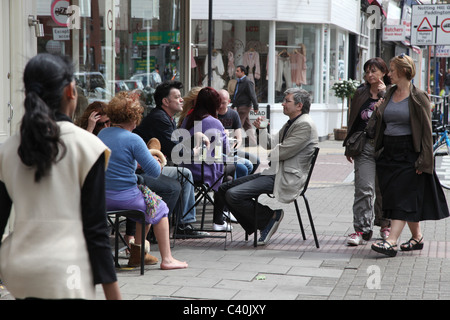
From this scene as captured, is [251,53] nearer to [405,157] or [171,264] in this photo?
[405,157]

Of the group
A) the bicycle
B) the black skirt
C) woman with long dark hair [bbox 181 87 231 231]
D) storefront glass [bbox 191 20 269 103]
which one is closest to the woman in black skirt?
the black skirt

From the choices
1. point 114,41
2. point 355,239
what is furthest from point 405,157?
point 114,41

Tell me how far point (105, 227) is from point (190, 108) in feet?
19.3

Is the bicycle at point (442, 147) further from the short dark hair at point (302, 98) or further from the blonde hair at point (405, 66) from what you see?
the blonde hair at point (405, 66)

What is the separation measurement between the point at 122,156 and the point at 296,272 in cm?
175

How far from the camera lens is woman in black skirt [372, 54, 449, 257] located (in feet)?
21.2

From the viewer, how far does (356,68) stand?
2502cm

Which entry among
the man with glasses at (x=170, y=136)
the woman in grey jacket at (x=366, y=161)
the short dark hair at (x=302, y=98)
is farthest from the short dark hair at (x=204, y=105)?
the woman in grey jacket at (x=366, y=161)

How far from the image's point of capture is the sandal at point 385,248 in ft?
21.3

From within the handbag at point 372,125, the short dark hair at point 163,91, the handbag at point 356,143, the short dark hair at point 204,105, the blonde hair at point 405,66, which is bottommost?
the handbag at point 356,143

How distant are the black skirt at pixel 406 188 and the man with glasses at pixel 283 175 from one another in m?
0.79

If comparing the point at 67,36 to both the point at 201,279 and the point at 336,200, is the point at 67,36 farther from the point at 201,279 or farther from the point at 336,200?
the point at 336,200

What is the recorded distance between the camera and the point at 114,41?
9.42 meters

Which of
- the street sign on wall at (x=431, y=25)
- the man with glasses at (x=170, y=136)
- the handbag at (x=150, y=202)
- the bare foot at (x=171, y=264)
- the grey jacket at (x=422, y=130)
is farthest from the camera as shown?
the street sign on wall at (x=431, y=25)
